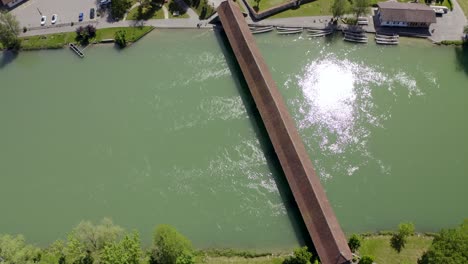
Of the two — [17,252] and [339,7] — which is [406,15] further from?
[17,252]

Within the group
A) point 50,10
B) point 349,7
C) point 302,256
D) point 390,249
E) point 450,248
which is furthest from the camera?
point 50,10

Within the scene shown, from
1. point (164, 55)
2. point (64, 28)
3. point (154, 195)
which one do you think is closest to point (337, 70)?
point (164, 55)

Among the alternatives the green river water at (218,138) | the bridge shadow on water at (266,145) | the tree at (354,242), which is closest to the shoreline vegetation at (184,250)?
the tree at (354,242)

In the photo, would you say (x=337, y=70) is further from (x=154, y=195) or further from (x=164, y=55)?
(x=154, y=195)

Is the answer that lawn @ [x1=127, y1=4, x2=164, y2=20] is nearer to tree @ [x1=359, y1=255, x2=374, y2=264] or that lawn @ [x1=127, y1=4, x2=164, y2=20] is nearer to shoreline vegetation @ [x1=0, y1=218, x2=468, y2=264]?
shoreline vegetation @ [x1=0, y1=218, x2=468, y2=264]

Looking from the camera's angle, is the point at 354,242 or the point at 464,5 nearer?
the point at 354,242

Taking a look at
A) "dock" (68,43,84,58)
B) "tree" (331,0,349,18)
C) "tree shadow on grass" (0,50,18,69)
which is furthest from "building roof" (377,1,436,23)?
"tree shadow on grass" (0,50,18,69)

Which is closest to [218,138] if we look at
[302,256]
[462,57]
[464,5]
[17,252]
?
[302,256]
